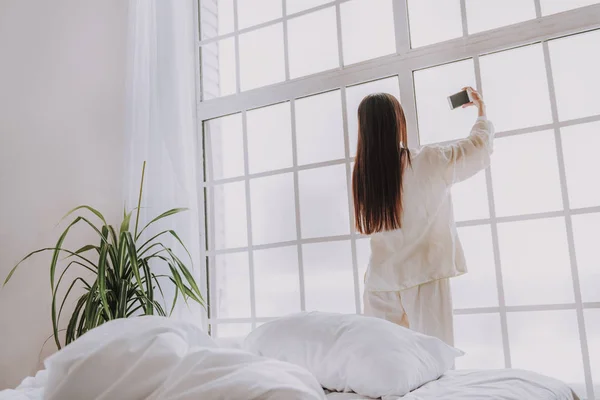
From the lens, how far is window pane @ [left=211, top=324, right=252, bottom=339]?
3.07 m

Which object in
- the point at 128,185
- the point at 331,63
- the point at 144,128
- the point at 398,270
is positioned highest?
the point at 331,63

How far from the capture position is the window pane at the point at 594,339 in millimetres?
2214

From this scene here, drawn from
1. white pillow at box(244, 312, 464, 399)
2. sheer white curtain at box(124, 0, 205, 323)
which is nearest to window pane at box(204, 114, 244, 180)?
sheer white curtain at box(124, 0, 205, 323)

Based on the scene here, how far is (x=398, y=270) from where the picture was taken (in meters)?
2.21

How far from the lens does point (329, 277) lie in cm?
285

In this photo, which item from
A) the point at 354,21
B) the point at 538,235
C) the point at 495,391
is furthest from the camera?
the point at 354,21

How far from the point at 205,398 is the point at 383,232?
1.45 m

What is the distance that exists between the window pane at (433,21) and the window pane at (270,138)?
0.76 m

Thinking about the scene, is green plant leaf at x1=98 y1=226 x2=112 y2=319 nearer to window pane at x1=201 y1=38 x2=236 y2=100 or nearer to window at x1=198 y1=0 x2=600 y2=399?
window at x1=198 y1=0 x2=600 y2=399

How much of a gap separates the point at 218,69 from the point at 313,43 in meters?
0.63

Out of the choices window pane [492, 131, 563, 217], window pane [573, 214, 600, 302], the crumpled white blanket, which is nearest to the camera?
the crumpled white blanket

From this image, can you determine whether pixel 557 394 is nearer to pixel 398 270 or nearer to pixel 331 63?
pixel 398 270

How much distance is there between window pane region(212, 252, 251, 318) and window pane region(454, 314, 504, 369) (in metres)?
1.11

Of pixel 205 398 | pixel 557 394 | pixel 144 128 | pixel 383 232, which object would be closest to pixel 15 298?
pixel 144 128
